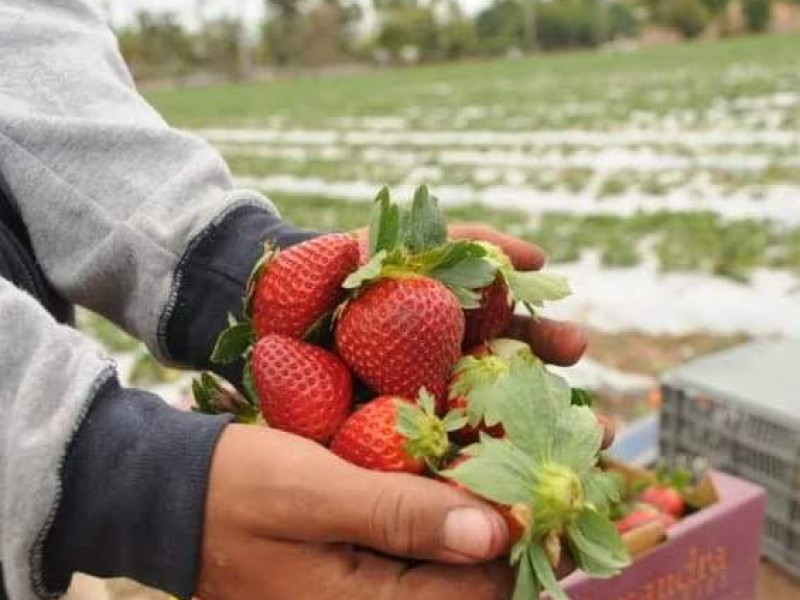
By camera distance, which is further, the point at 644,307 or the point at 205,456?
the point at 644,307

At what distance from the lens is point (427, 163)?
9844 millimetres

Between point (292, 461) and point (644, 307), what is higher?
point (292, 461)

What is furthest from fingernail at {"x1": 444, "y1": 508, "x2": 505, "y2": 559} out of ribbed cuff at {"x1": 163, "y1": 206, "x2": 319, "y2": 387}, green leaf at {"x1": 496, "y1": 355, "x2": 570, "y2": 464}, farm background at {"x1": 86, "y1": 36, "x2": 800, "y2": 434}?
farm background at {"x1": 86, "y1": 36, "x2": 800, "y2": 434}

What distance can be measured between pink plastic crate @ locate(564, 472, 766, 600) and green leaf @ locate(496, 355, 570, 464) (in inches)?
36.9

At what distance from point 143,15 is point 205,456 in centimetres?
6114

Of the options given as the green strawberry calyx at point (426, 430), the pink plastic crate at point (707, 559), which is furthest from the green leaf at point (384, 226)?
the pink plastic crate at point (707, 559)

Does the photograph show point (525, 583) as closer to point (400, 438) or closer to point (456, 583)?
point (456, 583)

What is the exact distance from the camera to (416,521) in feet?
2.92

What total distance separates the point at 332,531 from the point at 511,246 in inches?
21.1

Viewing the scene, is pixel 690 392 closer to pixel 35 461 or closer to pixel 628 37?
pixel 35 461

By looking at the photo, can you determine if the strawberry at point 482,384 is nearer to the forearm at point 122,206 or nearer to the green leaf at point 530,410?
the green leaf at point 530,410

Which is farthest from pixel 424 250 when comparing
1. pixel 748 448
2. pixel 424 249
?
pixel 748 448

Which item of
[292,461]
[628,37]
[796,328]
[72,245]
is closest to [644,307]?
[796,328]

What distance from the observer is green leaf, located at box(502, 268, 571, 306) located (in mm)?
1216
